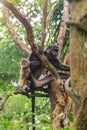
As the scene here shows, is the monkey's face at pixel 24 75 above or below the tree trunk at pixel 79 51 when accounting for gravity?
below

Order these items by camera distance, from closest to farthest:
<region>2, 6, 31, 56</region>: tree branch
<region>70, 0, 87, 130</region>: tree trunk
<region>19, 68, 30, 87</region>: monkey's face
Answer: <region>70, 0, 87, 130</region>: tree trunk
<region>2, 6, 31, 56</region>: tree branch
<region>19, 68, 30, 87</region>: monkey's face

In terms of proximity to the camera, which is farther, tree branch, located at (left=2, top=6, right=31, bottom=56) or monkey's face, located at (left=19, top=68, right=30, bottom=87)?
monkey's face, located at (left=19, top=68, right=30, bottom=87)

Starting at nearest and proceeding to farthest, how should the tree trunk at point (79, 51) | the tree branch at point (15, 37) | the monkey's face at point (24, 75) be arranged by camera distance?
the tree trunk at point (79, 51) → the tree branch at point (15, 37) → the monkey's face at point (24, 75)

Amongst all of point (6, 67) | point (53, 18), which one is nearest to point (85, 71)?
point (53, 18)

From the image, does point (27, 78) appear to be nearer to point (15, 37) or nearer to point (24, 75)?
point (24, 75)

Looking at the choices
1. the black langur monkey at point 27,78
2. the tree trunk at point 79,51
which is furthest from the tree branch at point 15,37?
the tree trunk at point 79,51

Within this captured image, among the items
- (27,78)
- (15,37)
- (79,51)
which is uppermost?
(15,37)

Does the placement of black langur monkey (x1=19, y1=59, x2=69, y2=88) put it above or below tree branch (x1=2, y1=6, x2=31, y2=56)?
below

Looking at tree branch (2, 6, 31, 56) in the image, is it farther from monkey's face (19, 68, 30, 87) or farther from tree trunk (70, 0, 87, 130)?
tree trunk (70, 0, 87, 130)

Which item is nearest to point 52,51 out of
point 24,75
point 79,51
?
point 24,75

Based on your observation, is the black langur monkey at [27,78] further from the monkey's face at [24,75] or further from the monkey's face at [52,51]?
the monkey's face at [52,51]

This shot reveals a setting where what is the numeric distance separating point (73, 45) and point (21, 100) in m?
A: 5.56

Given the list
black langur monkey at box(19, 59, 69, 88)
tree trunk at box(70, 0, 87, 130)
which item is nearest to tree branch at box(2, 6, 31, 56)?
black langur monkey at box(19, 59, 69, 88)

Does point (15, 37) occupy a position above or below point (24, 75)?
above
